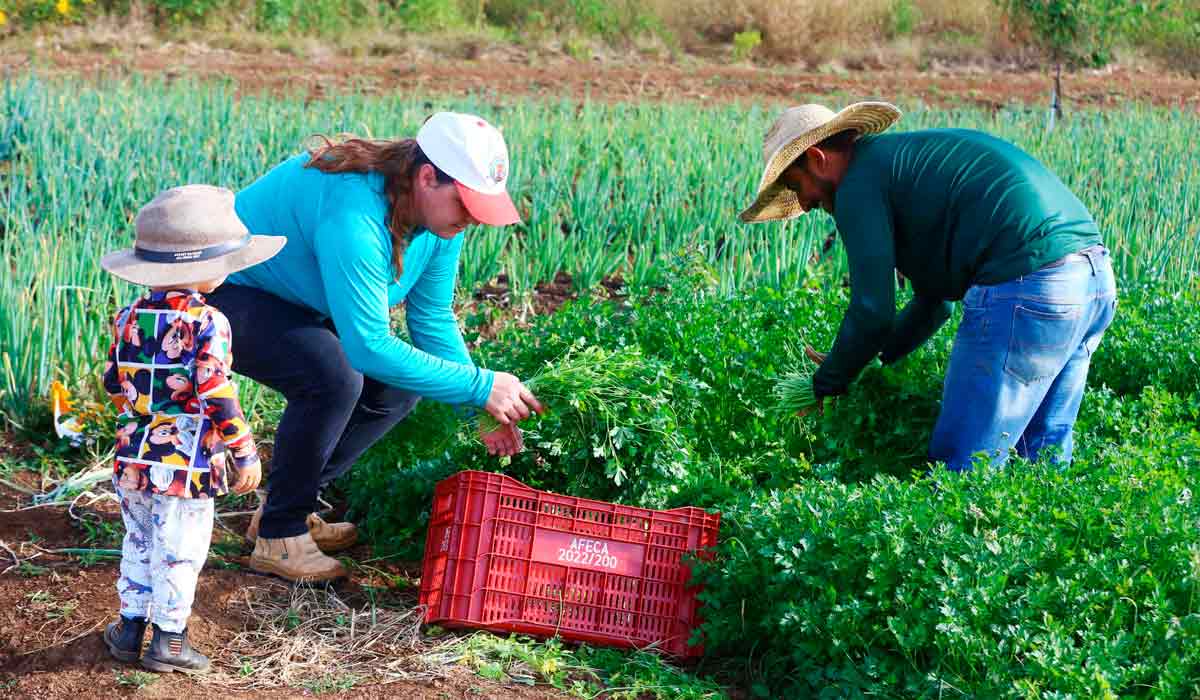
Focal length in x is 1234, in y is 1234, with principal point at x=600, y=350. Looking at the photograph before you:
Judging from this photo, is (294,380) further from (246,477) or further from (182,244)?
(182,244)

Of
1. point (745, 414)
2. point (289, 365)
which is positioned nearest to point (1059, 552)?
point (745, 414)

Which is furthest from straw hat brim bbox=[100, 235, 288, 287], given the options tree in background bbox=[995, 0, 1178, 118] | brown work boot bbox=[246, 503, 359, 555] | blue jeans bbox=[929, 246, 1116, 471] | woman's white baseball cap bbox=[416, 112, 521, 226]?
tree in background bbox=[995, 0, 1178, 118]

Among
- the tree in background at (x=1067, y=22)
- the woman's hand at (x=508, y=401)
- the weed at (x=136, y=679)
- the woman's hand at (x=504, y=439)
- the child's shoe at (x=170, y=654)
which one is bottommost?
the weed at (x=136, y=679)

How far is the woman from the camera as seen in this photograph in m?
3.01

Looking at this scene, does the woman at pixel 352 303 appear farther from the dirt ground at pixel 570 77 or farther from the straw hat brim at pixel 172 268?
the dirt ground at pixel 570 77

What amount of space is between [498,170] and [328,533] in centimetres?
134

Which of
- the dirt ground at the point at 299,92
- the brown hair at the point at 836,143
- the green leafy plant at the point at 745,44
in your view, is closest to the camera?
the dirt ground at the point at 299,92

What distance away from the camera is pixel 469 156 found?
116 inches

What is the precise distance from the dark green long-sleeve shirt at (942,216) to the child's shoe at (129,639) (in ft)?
6.38

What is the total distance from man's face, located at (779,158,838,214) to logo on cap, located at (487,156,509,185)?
2.79ft

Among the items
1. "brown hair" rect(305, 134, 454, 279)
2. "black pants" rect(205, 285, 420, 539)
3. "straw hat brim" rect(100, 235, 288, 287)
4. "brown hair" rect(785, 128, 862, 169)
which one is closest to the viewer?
"straw hat brim" rect(100, 235, 288, 287)

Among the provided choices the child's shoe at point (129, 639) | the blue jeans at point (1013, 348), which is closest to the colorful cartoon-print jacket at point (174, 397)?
the child's shoe at point (129, 639)

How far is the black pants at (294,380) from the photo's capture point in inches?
128

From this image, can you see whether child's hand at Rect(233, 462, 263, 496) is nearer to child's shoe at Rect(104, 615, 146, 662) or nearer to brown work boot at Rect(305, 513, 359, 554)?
child's shoe at Rect(104, 615, 146, 662)
